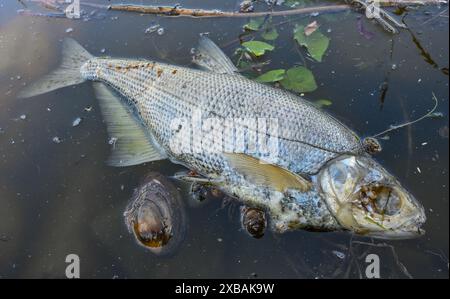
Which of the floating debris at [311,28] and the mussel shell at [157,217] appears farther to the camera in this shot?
the floating debris at [311,28]

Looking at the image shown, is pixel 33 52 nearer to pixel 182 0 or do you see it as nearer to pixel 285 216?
pixel 182 0

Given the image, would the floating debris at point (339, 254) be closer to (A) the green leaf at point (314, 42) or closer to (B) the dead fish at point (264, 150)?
(B) the dead fish at point (264, 150)

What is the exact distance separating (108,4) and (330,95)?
2.20 metres

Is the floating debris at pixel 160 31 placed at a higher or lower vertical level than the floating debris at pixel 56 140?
higher

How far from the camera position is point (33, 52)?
11.7 ft

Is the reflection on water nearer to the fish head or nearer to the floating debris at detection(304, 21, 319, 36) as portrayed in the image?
the floating debris at detection(304, 21, 319, 36)

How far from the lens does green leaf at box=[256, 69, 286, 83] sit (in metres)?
3.03

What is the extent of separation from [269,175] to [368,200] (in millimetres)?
594

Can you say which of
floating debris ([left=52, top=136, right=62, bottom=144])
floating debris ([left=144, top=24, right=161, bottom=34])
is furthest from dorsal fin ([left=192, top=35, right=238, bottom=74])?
floating debris ([left=52, top=136, right=62, bottom=144])

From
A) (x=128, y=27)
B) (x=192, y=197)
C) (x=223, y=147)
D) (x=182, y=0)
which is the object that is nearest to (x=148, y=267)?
(x=192, y=197)

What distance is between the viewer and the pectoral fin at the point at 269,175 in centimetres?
247

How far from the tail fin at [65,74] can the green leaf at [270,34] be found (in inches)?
57.5

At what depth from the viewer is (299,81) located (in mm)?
3082
